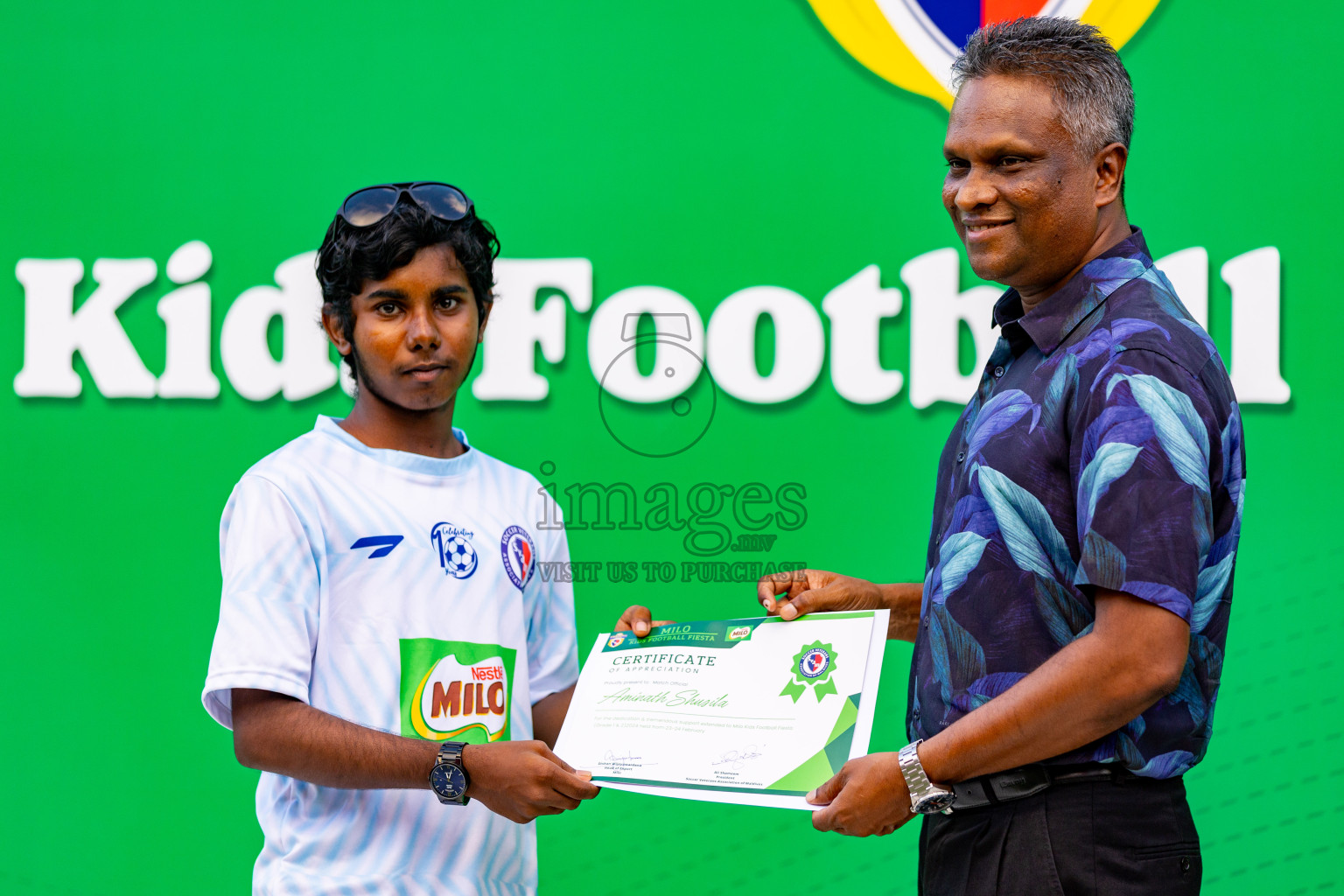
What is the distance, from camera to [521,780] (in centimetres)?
176

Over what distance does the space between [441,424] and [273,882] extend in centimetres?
80

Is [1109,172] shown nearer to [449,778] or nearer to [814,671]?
[814,671]

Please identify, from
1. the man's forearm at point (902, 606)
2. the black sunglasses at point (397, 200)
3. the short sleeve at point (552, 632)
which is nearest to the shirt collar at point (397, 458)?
the short sleeve at point (552, 632)

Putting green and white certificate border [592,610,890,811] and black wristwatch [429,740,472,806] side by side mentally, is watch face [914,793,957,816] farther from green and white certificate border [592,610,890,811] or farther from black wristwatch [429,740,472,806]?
black wristwatch [429,740,472,806]

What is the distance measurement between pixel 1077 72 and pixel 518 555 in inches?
47.3

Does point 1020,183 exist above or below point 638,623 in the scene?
above

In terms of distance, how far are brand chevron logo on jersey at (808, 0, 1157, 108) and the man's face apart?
1494 millimetres

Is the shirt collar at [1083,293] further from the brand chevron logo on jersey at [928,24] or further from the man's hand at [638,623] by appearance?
the brand chevron logo on jersey at [928,24]

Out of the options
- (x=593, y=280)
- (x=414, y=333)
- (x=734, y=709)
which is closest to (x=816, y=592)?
(x=734, y=709)

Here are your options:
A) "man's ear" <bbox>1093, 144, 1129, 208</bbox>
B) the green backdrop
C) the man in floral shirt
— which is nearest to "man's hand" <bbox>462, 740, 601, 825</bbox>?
the man in floral shirt

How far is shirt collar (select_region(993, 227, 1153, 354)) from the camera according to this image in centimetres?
163

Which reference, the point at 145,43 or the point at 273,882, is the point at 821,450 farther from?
the point at 145,43

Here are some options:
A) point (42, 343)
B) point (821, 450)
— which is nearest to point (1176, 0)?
point (821, 450)

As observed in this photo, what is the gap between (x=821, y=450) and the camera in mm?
3176
